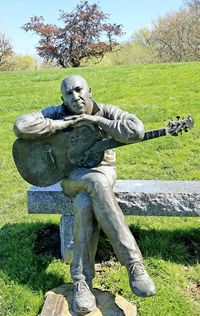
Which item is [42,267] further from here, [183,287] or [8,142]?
[8,142]

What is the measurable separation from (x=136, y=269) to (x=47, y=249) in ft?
4.65

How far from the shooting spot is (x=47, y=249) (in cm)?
410

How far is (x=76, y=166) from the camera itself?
331cm

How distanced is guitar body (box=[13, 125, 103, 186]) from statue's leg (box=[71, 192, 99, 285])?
1.15 ft

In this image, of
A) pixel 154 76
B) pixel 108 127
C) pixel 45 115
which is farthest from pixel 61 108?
pixel 154 76

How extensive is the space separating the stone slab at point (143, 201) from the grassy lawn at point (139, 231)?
0.42 meters

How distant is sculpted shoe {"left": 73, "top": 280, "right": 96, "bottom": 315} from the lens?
115 inches

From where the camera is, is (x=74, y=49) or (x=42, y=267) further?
(x=74, y=49)

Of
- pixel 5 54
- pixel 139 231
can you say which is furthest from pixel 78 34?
pixel 139 231

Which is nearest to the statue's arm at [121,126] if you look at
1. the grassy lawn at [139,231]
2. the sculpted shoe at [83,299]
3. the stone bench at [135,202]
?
the stone bench at [135,202]

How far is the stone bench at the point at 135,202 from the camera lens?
12.3ft

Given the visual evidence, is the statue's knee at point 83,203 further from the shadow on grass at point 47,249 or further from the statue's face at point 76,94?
the shadow on grass at point 47,249

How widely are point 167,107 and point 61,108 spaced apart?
18.7ft

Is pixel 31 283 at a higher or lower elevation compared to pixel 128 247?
lower
